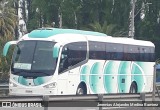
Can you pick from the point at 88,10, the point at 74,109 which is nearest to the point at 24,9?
the point at 88,10

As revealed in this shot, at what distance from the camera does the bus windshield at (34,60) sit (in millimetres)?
20766

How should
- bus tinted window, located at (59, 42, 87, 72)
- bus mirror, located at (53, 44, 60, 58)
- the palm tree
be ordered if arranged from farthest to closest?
1. the palm tree
2. bus tinted window, located at (59, 42, 87, 72)
3. bus mirror, located at (53, 44, 60, 58)

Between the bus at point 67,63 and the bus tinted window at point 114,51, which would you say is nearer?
the bus at point 67,63

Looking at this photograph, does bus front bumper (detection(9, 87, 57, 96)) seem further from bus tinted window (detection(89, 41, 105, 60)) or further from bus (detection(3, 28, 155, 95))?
bus tinted window (detection(89, 41, 105, 60))

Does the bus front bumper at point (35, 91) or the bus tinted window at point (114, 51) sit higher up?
the bus tinted window at point (114, 51)

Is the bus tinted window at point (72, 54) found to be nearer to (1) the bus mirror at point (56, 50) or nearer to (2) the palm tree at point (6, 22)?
(1) the bus mirror at point (56, 50)

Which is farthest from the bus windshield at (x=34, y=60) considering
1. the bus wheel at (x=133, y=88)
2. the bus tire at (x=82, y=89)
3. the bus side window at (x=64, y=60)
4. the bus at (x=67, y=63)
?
the bus wheel at (x=133, y=88)

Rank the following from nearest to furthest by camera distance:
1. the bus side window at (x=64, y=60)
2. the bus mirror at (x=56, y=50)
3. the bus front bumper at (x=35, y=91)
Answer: the bus mirror at (x=56, y=50) < the bus front bumper at (x=35, y=91) < the bus side window at (x=64, y=60)

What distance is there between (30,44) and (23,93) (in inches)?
89.6

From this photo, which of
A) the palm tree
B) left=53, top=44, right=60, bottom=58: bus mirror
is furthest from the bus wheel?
the palm tree

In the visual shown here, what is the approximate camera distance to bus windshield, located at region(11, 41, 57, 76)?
68.1 ft

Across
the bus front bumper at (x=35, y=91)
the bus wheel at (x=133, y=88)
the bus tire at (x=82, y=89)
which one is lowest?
the bus wheel at (x=133, y=88)

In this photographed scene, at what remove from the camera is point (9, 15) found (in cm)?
4362

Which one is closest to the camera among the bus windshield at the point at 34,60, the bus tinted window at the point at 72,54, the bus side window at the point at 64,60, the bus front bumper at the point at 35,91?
the bus front bumper at the point at 35,91
